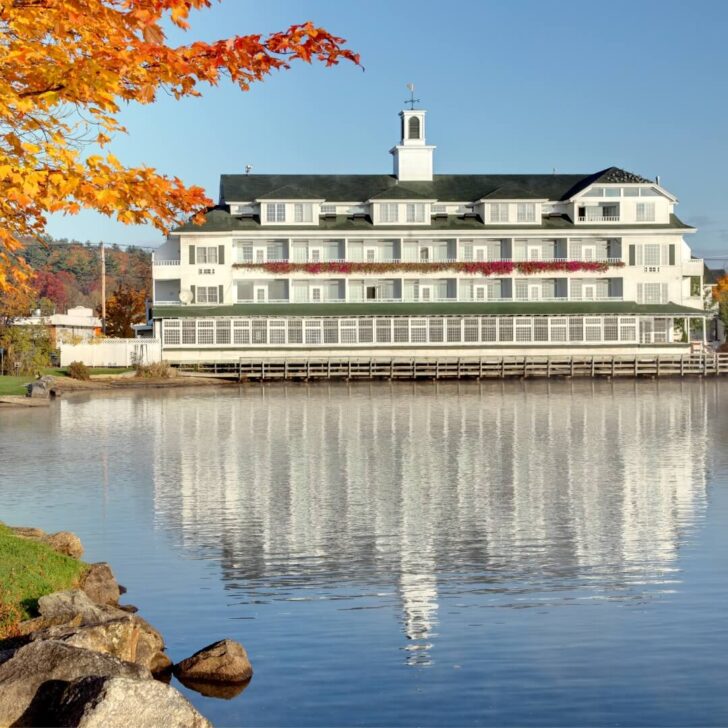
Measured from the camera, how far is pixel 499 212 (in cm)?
9200

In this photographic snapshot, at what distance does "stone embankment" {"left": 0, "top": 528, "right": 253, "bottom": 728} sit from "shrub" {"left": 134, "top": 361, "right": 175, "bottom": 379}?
63481mm

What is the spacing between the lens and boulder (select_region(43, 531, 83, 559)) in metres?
19.2

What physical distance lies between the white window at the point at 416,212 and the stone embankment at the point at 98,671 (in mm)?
76637

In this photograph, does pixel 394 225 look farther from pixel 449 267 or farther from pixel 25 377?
pixel 25 377

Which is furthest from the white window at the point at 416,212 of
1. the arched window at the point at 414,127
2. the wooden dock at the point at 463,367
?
the wooden dock at the point at 463,367

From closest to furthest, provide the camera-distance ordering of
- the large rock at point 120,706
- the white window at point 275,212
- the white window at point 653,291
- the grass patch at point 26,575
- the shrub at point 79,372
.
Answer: the large rock at point 120,706, the grass patch at point 26,575, the shrub at point 79,372, the white window at point 275,212, the white window at point 653,291

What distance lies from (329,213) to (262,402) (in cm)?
3376

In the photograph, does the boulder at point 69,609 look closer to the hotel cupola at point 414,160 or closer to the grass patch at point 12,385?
the grass patch at point 12,385

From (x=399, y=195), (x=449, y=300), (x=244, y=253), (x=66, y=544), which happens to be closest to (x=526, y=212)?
(x=449, y=300)

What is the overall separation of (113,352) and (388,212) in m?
23.7

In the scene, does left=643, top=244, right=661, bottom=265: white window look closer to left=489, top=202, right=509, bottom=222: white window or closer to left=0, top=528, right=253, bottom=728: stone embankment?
left=489, top=202, right=509, bottom=222: white window

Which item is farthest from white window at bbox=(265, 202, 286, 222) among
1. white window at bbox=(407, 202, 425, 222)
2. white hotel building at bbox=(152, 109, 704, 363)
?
white window at bbox=(407, 202, 425, 222)

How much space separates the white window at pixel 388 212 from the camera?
91.2 metres

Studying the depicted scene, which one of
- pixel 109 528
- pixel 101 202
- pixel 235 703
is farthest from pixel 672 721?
→ pixel 109 528
